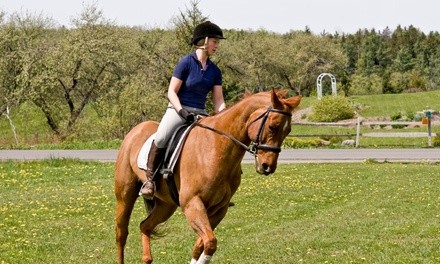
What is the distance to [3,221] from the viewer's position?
14766 mm

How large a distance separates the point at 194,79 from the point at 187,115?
0.48 m

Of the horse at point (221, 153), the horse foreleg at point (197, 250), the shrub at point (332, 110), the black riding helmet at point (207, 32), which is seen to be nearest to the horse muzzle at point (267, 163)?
the horse at point (221, 153)

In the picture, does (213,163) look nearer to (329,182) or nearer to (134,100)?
(329,182)

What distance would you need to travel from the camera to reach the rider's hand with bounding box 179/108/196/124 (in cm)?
851

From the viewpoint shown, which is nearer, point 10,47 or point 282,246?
point 282,246

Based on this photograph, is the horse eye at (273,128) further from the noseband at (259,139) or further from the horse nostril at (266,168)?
the horse nostril at (266,168)

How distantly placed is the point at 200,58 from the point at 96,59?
47620 mm

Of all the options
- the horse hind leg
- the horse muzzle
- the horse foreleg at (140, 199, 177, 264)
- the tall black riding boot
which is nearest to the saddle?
the tall black riding boot

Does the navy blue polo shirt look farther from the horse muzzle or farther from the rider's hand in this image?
the horse muzzle

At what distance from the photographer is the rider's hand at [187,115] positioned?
335 inches

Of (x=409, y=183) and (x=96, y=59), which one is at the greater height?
(x=96, y=59)

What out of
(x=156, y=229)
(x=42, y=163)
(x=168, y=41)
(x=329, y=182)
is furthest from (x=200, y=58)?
(x=168, y=41)

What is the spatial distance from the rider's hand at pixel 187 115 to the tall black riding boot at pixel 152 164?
A: 0.54 meters

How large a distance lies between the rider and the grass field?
1.79m
